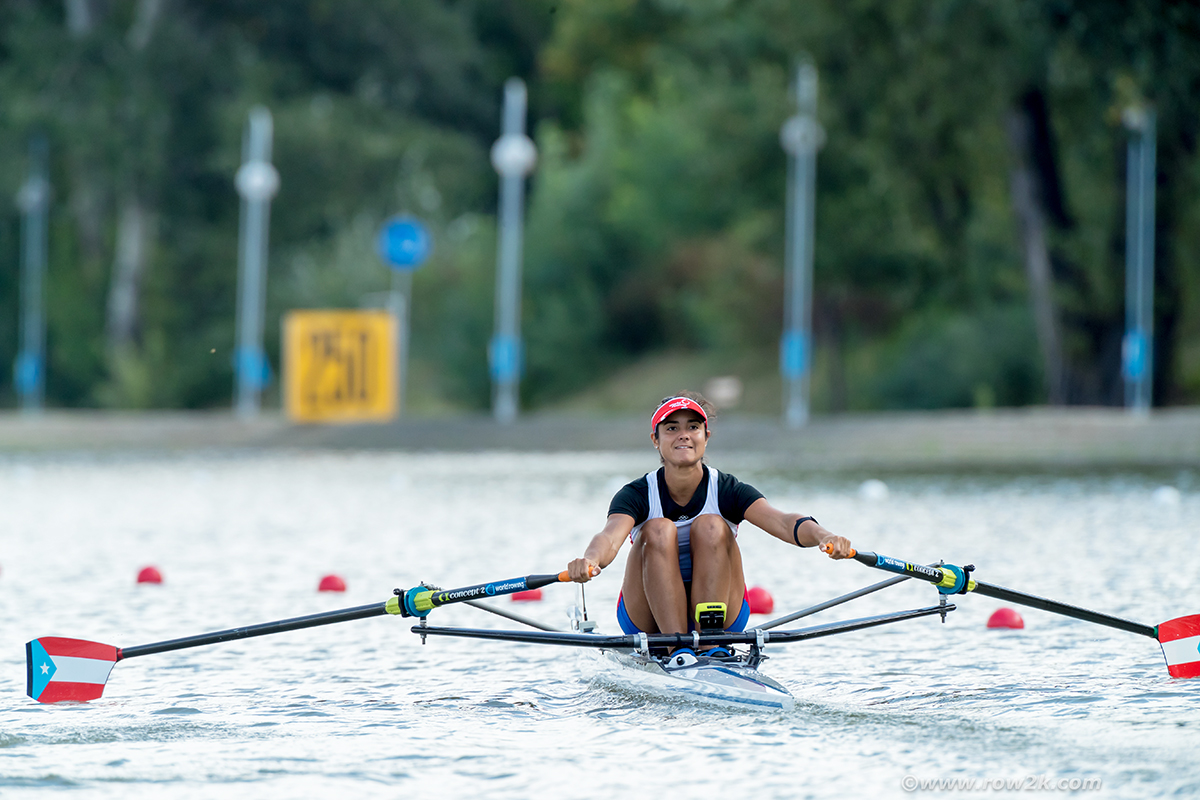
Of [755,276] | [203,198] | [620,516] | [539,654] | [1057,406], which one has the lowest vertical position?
[539,654]

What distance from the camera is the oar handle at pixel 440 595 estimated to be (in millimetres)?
8016

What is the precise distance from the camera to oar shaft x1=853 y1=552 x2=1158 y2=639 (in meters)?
8.14

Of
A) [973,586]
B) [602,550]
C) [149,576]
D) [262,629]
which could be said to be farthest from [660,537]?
[149,576]

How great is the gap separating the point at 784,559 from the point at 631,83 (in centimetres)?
4332

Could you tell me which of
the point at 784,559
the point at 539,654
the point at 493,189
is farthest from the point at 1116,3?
the point at 493,189

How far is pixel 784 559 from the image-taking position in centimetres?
1342

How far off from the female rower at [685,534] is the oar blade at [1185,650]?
1.58m

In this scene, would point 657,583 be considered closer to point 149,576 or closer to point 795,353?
point 149,576

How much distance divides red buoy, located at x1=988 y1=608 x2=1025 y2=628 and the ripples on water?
8cm

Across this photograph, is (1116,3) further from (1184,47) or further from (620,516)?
(620,516)

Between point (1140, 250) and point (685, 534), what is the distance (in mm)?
24960

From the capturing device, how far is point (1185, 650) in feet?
26.6

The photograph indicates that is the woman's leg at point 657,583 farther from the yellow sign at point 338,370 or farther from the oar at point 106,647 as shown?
the yellow sign at point 338,370

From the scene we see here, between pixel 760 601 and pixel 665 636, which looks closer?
pixel 665 636
